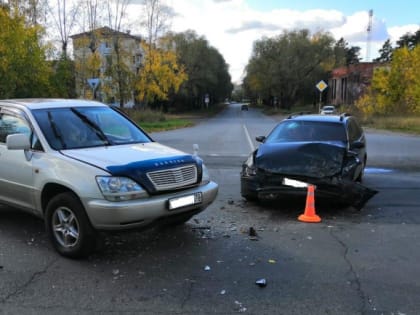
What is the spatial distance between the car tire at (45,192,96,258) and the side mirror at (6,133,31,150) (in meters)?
0.71

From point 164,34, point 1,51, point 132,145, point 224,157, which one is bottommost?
point 224,157

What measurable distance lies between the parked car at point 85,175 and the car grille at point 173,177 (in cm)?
1

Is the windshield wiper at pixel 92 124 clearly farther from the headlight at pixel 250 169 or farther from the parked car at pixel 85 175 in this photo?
the headlight at pixel 250 169

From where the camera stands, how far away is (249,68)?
82.1m

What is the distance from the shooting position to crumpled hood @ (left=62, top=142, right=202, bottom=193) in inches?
183

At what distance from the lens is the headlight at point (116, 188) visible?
14.9 ft

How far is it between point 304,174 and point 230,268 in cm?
276

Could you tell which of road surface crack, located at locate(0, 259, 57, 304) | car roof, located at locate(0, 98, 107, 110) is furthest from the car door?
road surface crack, located at locate(0, 259, 57, 304)

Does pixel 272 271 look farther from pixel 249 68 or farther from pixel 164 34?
pixel 249 68

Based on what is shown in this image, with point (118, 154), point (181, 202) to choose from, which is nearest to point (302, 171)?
point (181, 202)

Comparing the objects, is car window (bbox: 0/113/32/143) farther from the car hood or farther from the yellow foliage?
the yellow foliage

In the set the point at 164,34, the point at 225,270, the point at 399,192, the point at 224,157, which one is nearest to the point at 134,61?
the point at 164,34

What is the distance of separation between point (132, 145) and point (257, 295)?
8.23 ft

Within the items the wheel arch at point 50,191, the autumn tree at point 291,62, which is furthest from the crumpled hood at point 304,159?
the autumn tree at point 291,62
